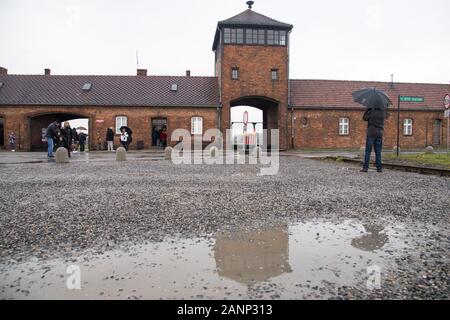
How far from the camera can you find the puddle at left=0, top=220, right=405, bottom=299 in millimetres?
2268

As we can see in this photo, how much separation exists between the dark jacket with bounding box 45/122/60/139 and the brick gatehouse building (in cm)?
1360

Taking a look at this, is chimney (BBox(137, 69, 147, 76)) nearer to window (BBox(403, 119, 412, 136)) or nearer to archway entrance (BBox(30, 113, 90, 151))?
archway entrance (BBox(30, 113, 90, 151))

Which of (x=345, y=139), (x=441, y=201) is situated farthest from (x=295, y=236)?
(x=345, y=139)

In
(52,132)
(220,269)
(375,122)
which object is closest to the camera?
(220,269)

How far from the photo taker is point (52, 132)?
53.0ft

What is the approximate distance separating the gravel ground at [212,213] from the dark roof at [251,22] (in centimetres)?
2267

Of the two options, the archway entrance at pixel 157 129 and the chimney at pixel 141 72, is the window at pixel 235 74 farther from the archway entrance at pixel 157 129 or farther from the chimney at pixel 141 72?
the chimney at pixel 141 72

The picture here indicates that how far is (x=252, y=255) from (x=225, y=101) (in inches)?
1059

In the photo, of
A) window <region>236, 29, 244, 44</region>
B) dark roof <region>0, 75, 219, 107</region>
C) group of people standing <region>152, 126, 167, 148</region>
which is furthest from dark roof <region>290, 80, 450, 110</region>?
group of people standing <region>152, 126, 167, 148</region>

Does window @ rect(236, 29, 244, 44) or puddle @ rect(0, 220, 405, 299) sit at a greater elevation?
window @ rect(236, 29, 244, 44)

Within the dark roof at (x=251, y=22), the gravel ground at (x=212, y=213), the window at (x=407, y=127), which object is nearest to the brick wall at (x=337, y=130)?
the window at (x=407, y=127)

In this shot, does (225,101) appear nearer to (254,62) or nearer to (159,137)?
(254,62)

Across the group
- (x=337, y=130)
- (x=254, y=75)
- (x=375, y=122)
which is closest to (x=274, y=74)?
(x=254, y=75)

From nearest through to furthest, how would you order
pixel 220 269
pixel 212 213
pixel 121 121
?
pixel 220 269, pixel 212 213, pixel 121 121
